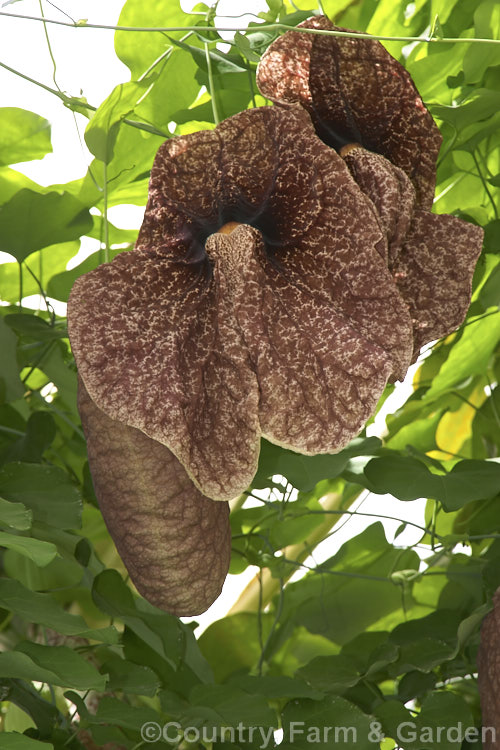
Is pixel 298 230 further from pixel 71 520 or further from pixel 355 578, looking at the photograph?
pixel 355 578

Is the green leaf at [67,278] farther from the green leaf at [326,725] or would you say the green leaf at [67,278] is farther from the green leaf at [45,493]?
the green leaf at [326,725]

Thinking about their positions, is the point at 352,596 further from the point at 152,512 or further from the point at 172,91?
the point at 172,91

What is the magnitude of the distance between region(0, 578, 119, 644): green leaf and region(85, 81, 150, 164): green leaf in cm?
26

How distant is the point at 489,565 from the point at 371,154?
1.14 ft

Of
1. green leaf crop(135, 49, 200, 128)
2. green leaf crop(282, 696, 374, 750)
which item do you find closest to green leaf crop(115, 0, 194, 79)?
green leaf crop(135, 49, 200, 128)

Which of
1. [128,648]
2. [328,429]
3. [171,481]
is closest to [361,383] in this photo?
[328,429]

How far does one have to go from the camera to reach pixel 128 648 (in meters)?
0.61

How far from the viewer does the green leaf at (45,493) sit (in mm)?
511

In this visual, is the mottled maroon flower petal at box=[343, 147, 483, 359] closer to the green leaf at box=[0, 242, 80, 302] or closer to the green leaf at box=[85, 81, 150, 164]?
the green leaf at box=[85, 81, 150, 164]

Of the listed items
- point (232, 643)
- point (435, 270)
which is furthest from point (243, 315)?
point (232, 643)

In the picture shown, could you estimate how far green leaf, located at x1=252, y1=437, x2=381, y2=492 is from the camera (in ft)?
1.72

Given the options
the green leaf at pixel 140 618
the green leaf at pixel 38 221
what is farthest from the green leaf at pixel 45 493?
the green leaf at pixel 38 221

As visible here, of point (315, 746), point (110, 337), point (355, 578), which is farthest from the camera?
point (355, 578)

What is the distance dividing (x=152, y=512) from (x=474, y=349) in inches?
14.2
